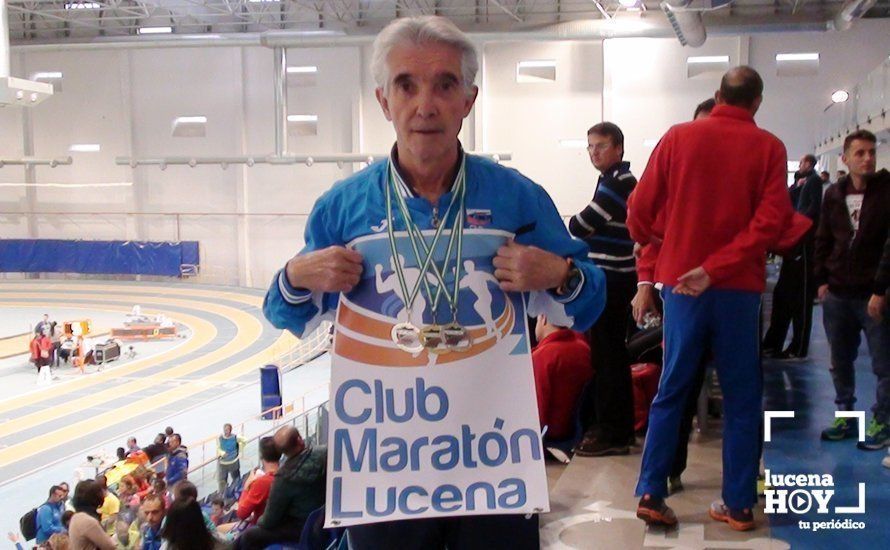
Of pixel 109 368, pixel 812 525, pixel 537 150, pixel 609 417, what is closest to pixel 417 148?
pixel 812 525

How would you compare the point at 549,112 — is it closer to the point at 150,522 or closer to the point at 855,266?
the point at 150,522

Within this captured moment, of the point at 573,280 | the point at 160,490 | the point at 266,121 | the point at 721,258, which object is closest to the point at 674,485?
the point at 721,258

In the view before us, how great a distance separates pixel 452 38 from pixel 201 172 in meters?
24.3

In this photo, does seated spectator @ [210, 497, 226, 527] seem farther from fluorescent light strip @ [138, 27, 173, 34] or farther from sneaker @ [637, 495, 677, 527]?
fluorescent light strip @ [138, 27, 173, 34]

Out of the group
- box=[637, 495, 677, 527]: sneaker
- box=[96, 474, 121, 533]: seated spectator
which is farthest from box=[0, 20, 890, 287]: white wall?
box=[637, 495, 677, 527]: sneaker

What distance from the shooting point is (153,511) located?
6.86 meters

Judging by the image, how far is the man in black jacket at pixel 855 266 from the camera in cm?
386

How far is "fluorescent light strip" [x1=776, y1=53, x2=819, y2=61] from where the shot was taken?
61.9 ft

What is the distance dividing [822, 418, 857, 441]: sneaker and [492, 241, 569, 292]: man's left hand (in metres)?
3.11

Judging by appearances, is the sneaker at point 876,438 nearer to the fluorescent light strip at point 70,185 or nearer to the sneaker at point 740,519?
the sneaker at point 740,519

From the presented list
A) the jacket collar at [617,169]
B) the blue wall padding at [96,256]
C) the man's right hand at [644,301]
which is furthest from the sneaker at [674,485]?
the blue wall padding at [96,256]

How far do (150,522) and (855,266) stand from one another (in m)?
5.55

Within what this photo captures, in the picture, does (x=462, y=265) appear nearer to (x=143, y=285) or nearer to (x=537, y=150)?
(x=537, y=150)

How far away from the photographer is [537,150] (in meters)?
21.0
